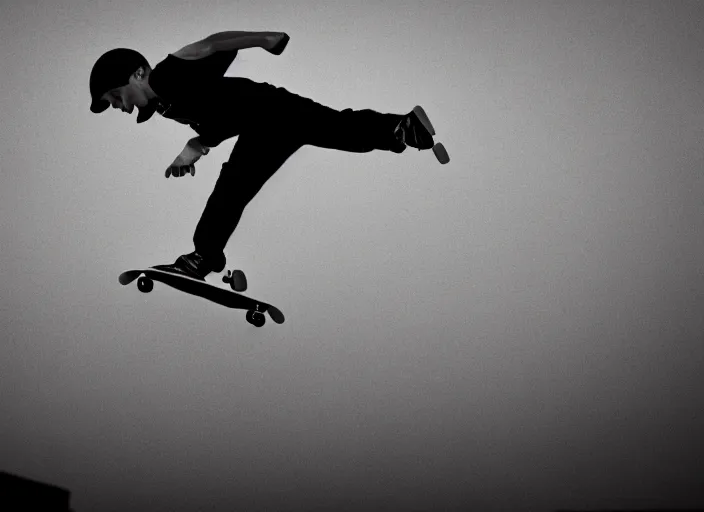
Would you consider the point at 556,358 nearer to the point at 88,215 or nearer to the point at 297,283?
the point at 297,283

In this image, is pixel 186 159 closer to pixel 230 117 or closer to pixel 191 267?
pixel 230 117

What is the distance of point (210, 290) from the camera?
2174mm

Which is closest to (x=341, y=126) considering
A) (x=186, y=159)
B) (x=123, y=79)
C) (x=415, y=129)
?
(x=415, y=129)

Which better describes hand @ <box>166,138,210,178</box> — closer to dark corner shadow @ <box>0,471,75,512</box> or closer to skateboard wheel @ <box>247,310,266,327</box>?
skateboard wheel @ <box>247,310,266,327</box>

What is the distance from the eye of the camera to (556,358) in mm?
2498

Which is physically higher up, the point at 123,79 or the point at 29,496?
the point at 123,79

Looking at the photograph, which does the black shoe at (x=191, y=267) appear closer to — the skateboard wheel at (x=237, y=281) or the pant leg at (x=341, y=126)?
the skateboard wheel at (x=237, y=281)

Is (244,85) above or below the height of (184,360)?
above

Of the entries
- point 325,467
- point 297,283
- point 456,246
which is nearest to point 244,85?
point 297,283

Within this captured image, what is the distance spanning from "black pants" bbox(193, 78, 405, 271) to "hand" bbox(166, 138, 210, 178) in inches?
6.0

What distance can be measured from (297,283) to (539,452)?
3.66 ft

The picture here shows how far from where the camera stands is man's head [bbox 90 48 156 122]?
2.09m

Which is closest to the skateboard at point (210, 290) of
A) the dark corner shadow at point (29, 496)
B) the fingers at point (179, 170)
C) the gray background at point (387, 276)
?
the gray background at point (387, 276)

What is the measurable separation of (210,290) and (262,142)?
51 cm
